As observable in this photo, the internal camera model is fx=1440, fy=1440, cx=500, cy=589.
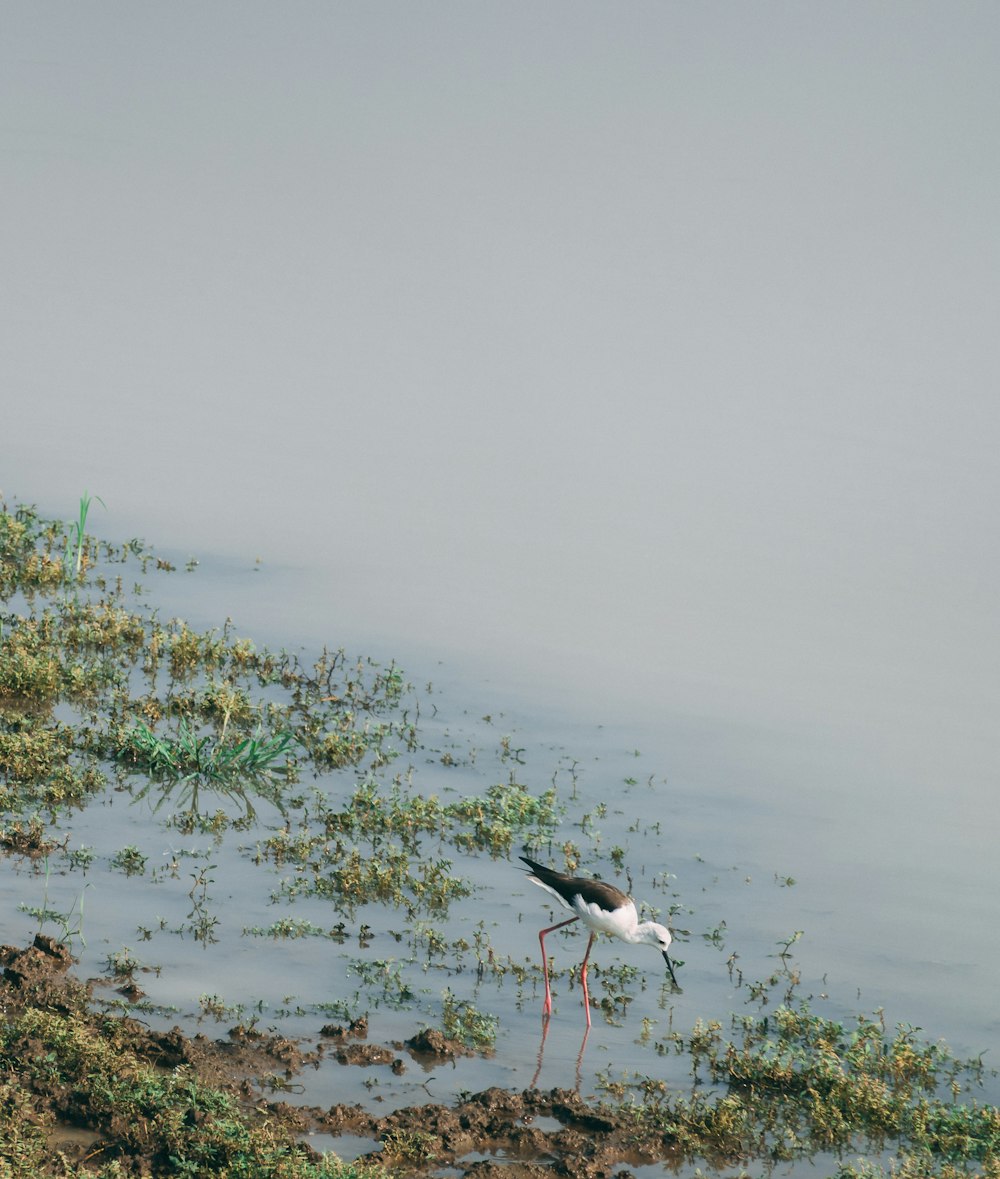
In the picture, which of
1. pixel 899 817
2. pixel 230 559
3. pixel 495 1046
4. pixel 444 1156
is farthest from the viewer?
pixel 230 559

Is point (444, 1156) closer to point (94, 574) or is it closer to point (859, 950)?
point (859, 950)

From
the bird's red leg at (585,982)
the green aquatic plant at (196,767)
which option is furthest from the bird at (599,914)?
the green aquatic plant at (196,767)

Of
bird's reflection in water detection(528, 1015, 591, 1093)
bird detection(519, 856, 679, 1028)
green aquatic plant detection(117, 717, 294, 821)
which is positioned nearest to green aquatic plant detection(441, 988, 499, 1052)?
bird's reflection in water detection(528, 1015, 591, 1093)

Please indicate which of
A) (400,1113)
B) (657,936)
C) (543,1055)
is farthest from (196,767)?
(400,1113)

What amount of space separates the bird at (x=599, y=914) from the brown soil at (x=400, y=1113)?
1.16 metres

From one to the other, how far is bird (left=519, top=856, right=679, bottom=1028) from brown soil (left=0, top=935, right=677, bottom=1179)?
1.16 metres

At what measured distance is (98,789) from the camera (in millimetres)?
11031

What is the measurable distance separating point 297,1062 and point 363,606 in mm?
10948

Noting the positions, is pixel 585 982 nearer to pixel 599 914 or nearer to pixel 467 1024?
pixel 599 914

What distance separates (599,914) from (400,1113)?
2057mm

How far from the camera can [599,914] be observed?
872 cm

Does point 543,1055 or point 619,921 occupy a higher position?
point 619,921

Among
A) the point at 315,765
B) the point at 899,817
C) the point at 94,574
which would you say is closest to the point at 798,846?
the point at 899,817

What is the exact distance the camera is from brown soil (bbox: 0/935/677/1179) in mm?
6789
